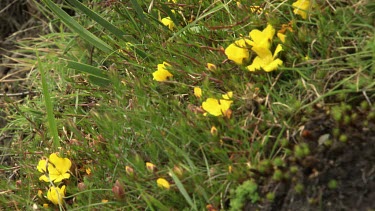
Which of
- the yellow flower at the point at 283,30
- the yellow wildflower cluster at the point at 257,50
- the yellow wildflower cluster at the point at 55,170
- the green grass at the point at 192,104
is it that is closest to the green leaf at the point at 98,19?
the green grass at the point at 192,104

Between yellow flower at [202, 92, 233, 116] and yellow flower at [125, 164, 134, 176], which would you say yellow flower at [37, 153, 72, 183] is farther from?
yellow flower at [202, 92, 233, 116]

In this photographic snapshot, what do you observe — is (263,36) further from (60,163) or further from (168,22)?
(60,163)

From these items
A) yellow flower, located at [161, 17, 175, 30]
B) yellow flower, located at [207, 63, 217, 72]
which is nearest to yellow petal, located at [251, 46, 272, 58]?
yellow flower, located at [207, 63, 217, 72]

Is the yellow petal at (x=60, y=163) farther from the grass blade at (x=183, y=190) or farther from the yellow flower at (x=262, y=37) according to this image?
the yellow flower at (x=262, y=37)

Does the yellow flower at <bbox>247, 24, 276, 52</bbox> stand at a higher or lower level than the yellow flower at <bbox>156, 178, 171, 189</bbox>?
higher

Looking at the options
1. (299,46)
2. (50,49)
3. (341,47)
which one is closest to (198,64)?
(299,46)

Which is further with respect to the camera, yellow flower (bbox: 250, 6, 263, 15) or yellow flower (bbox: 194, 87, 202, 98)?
yellow flower (bbox: 250, 6, 263, 15)

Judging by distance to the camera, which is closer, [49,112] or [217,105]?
[217,105]

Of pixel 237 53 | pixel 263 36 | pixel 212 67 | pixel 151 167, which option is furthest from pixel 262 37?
pixel 151 167
